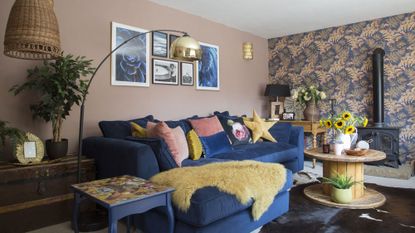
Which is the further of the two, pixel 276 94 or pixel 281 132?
pixel 276 94

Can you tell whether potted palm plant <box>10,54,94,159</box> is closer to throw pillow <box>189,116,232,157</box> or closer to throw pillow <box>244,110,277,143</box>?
throw pillow <box>189,116,232,157</box>

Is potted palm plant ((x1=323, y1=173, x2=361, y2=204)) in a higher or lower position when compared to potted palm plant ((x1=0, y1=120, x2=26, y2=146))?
lower

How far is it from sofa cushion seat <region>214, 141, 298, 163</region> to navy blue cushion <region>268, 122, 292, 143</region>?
185 mm

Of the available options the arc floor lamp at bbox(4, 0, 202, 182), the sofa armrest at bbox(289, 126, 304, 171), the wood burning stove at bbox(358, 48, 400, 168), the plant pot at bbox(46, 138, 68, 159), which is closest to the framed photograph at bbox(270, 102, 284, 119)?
the sofa armrest at bbox(289, 126, 304, 171)

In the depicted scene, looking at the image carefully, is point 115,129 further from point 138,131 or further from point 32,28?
point 32,28

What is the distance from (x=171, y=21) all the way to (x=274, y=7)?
144 cm

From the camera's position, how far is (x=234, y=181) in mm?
2162

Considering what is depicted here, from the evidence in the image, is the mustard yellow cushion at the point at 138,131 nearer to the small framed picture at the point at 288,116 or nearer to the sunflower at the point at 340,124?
the sunflower at the point at 340,124

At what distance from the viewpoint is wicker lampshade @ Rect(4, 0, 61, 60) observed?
1.93m

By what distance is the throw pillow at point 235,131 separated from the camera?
3.88m

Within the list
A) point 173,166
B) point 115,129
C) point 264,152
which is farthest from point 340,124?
point 115,129

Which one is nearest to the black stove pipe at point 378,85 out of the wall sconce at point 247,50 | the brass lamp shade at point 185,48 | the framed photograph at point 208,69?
the wall sconce at point 247,50

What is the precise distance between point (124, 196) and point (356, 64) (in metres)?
4.71

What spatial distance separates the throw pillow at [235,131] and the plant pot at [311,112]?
161 centimetres
